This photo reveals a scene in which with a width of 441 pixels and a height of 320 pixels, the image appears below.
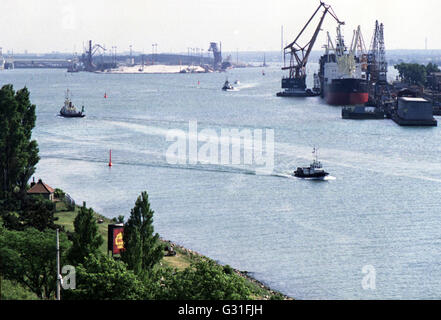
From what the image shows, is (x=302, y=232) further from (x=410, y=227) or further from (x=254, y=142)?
(x=254, y=142)

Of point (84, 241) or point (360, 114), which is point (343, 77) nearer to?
point (360, 114)

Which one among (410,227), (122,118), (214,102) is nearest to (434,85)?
(214,102)

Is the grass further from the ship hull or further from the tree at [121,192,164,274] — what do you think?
the ship hull
